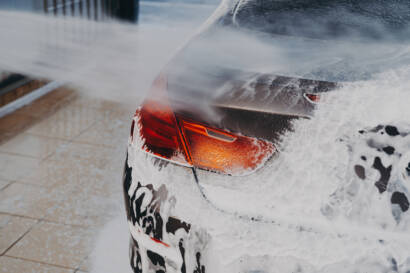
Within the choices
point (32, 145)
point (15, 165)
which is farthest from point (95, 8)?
point (15, 165)

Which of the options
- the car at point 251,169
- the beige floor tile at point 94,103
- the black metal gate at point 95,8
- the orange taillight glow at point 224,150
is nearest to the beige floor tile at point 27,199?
the car at point 251,169

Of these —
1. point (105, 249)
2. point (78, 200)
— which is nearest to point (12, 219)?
point (78, 200)

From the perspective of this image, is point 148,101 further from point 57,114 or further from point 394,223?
point 57,114

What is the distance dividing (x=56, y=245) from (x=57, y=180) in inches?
33.2

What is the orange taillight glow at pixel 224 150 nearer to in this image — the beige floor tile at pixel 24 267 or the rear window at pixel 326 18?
the rear window at pixel 326 18

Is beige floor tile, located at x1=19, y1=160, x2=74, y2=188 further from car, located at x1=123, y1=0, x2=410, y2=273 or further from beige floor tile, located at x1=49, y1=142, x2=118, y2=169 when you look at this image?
car, located at x1=123, y1=0, x2=410, y2=273

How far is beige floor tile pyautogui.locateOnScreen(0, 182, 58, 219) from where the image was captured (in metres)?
3.24

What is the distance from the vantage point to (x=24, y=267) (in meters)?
2.72

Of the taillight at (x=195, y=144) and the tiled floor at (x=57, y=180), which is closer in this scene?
the taillight at (x=195, y=144)

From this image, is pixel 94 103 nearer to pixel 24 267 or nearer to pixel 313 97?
pixel 24 267

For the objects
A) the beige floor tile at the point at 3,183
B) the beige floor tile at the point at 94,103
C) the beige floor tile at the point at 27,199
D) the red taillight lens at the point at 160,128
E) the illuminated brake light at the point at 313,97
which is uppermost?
the illuminated brake light at the point at 313,97

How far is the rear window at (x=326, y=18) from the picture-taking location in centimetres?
208

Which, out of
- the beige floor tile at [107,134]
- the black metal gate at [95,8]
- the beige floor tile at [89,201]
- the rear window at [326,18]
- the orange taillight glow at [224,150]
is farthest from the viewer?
the black metal gate at [95,8]

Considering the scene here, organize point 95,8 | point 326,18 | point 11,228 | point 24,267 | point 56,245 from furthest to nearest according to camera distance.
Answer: point 95,8, point 11,228, point 56,245, point 24,267, point 326,18
